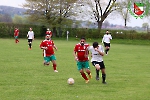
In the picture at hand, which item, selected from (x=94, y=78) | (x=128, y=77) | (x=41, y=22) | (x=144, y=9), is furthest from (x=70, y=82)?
(x=41, y=22)

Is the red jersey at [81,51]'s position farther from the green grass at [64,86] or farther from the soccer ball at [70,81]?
the soccer ball at [70,81]

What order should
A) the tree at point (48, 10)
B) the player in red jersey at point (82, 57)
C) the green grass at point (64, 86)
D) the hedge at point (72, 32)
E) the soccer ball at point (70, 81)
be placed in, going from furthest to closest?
the tree at point (48, 10), the hedge at point (72, 32), the player in red jersey at point (82, 57), the soccer ball at point (70, 81), the green grass at point (64, 86)

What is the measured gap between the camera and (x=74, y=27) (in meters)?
56.1

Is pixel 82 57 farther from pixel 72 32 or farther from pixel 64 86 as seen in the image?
pixel 72 32

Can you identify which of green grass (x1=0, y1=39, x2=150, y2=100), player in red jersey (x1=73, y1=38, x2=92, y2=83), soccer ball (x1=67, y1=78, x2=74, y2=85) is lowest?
green grass (x1=0, y1=39, x2=150, y2=100)

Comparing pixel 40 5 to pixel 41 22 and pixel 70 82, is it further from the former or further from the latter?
pixel 70 82

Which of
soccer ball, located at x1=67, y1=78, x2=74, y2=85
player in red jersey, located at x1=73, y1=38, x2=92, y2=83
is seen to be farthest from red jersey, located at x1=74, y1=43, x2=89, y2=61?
soccer ball, located at x1=67, y1=78, x2=74, y2=85

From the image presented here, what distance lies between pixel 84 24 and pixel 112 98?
176 ft

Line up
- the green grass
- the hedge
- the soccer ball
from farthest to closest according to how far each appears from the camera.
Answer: the hedge, the soccer ball, the green grass

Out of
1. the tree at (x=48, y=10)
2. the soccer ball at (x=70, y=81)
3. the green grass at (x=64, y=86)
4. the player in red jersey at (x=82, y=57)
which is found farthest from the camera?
the tree at (x=48, y=10)

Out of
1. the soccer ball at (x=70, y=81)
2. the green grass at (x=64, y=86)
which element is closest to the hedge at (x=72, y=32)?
the green grass at (x=64, y=86)

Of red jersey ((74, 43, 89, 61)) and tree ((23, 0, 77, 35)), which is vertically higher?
tree ((23, 0, 77, 35))

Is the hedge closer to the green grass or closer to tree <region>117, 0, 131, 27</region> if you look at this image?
tree <region>117, 0, 131, 27</region>

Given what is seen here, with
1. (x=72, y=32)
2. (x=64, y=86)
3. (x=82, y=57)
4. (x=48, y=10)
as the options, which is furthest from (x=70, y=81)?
(x=48, y=10)
